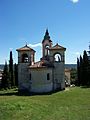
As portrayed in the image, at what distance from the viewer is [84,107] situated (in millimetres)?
27312

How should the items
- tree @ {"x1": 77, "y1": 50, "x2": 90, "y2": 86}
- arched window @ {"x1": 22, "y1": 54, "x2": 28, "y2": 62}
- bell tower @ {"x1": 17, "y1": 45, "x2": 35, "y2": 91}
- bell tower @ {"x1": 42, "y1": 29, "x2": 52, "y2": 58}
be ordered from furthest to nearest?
tree @ {"x1": 77, "y1": 50, "x2": 90, "y2": 86}
bell tower @ {"x1": 42, "y1": 29, "x2": 52, "y2": 58}
arched window @ {"x1": 22, "y1": 54, "x2": 28, "y2": 62}
bell tower @ {"x1": 17, "y1": 45, "x2": 35, "y2": 91}

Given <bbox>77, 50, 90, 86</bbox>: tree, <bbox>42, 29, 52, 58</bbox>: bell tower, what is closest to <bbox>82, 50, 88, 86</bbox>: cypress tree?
<bbox>77, 50, 90, 86</bbox>: tree

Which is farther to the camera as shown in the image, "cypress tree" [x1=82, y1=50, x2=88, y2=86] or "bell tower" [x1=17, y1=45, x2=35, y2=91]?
"cypress tree" [x1=82, y1=50, x2=88, y2=86]

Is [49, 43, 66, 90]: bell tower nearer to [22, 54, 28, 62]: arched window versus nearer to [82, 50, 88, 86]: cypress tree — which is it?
[22, 54, 28, 62]: arched window

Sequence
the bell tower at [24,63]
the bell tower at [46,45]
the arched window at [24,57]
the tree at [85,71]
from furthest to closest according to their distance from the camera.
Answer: the tree at [85,71]
the bell tower at [46,45]
the arched window at [24,57]
the bell tower at [24,63]

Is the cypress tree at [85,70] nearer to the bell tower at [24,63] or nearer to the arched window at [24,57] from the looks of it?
the bell tower at [24,63]

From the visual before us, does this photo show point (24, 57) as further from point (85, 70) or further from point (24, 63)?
point (85, 70)

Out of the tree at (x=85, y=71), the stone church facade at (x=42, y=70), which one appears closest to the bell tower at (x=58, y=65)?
the stone church facade at (x=42, y=70)

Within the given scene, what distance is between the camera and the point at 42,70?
44906 mm

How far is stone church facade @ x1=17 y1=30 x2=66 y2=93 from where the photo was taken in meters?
45.2

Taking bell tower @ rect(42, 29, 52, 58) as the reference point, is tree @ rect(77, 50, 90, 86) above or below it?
below

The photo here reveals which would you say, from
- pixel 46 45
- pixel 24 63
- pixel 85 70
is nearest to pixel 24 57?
pixel 24 63

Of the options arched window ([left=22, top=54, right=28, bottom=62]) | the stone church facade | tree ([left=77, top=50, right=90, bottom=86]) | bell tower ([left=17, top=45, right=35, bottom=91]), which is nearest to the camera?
the stone church facade

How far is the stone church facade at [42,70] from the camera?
45188 mm
